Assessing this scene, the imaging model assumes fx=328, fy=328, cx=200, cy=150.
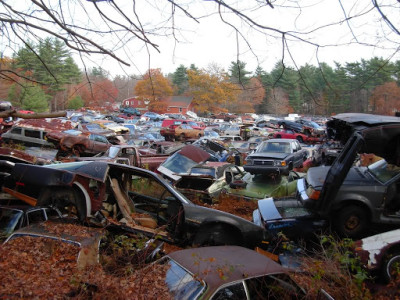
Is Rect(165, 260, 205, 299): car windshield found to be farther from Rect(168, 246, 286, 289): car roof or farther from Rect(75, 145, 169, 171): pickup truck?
Rect(75, 145, 169, 171): pickup truck

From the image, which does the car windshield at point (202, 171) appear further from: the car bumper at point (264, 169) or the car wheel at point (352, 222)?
the car wheel at point (352, 222)

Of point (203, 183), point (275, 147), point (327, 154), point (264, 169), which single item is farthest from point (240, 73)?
point (327, 154)

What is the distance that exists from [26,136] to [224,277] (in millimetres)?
16941

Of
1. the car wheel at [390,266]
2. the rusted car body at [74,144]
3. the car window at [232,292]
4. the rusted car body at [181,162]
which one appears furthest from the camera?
the rusted car body at [74,144]

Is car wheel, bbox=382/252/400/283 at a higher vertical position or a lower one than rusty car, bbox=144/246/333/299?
lower

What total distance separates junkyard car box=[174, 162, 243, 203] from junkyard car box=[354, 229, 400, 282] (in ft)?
15.2

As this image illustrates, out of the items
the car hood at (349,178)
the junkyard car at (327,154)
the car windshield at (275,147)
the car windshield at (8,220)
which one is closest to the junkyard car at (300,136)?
the junkyard car at (327,154)

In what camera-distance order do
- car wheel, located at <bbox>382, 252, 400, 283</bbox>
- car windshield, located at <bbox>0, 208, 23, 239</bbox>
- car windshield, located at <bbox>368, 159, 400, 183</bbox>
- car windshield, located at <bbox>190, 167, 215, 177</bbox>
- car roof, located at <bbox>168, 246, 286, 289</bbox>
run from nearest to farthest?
car roof, located at <bbox>168, 246, 286, 289</bbox>, car wheel, located at <bbox>382, 252, 400, 283</bbox>, car windshield, located at <bbox>0, 208, 23, 239</bbox>, car windshield, located at <bbox>368, 159, 400, 183</bbox>, car windshield, located at <bbox>190, 167, 215, 177</bbox>

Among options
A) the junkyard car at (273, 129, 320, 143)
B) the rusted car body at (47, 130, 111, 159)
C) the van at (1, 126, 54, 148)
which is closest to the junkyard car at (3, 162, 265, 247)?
the rusted car body at (47, 130, 111, 159)

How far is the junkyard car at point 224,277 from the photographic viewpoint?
296 centimetres

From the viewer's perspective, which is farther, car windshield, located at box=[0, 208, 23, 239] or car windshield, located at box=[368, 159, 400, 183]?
car windshield, located at box=[368, 159, 400, 183]

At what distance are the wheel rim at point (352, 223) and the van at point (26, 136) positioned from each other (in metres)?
15.2

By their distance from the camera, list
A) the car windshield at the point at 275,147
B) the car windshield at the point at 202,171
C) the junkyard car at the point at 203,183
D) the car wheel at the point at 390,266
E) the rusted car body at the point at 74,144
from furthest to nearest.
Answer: the rusted car body at the point at 74,144 → the car windshield at the point at 275,147 → the car windshield at the point at 202,171 → the junkyard car at the point at 203,183 → the car wheel at the point at 390,266

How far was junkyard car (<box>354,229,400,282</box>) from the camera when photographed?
4586mm
